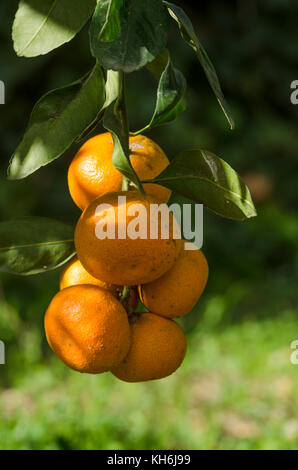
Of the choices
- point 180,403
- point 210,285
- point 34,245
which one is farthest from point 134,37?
point 210,285

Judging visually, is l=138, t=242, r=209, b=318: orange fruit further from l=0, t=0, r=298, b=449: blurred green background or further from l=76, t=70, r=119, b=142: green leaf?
l=0, t=0, r=298, b=449: blurred green background

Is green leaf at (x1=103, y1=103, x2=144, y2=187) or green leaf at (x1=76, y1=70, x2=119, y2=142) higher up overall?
green leaf at (x1=103, y1=103, x2=144, y2=187)

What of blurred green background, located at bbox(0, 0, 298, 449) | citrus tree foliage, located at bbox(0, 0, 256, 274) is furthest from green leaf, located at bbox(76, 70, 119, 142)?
blurred green background, located at bbox(0, 0, 298, 449)

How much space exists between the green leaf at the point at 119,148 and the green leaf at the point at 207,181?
5 centimetres

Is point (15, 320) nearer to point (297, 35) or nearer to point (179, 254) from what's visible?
point (179, 254)

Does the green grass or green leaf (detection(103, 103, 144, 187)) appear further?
the green grass

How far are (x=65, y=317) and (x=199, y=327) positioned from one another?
4.99 feet

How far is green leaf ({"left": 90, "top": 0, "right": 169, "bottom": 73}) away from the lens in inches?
14.3

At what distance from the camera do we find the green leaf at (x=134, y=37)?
0.36m

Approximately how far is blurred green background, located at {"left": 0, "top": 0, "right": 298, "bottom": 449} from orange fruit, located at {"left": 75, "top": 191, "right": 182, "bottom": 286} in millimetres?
923

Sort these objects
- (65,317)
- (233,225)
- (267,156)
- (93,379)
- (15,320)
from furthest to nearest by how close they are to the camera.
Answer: (267,156) < (233,225) < (15,320) < (93,379) < (65,317)

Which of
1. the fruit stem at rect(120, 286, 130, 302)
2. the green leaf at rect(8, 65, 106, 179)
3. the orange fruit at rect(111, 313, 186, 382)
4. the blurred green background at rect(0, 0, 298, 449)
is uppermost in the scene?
the green leaf at rect(8, 65, 106, 179)

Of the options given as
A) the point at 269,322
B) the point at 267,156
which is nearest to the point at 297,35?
the point at 267,156

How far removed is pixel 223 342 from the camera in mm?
1806
